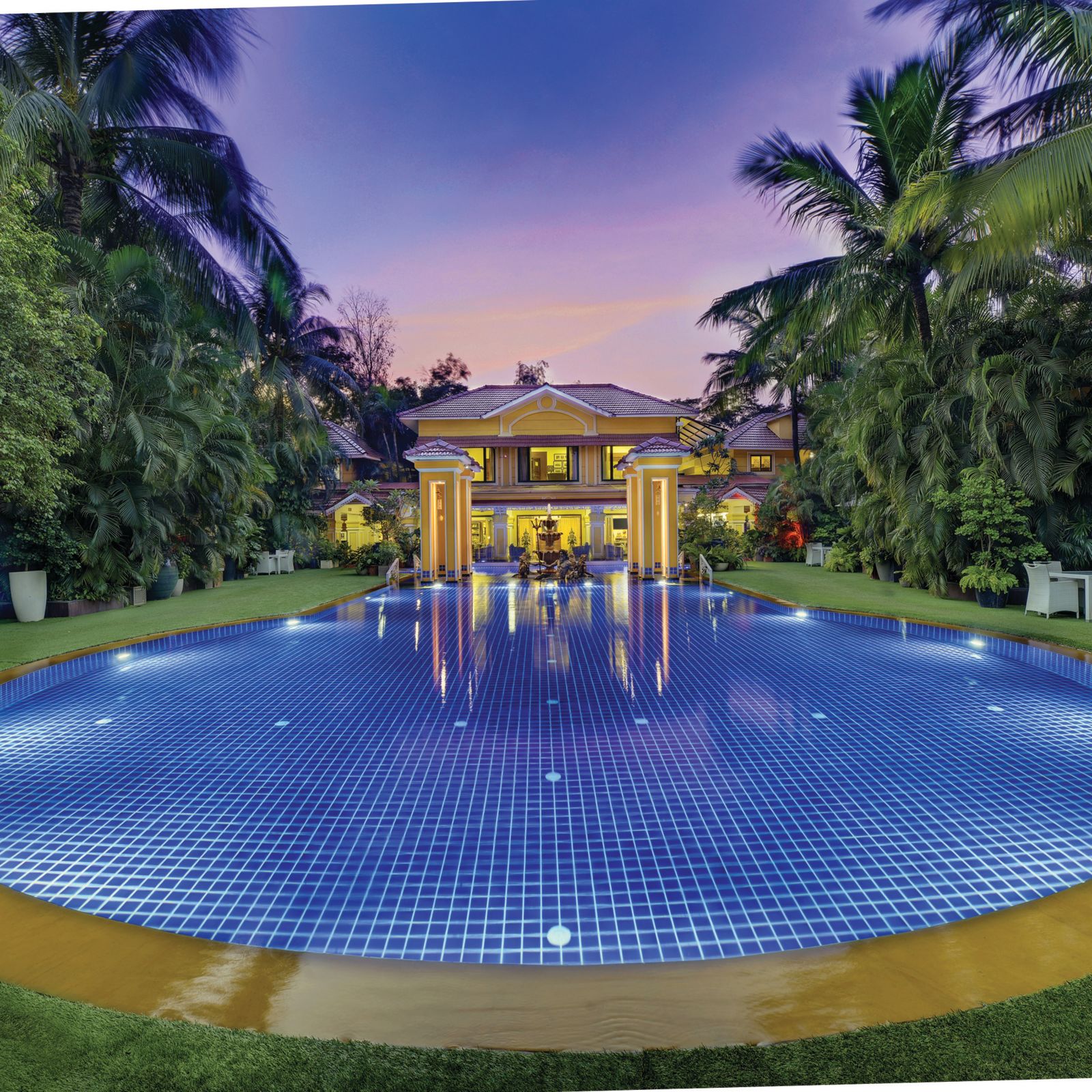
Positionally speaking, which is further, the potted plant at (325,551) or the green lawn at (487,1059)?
the potted plant at (325,551)

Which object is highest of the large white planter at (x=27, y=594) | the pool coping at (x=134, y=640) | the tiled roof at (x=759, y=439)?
the tiled roof at (x=759, y=439)

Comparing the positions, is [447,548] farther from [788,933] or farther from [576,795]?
[788,933]

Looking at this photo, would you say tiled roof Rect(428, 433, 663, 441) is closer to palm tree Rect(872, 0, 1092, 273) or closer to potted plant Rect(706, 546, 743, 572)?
potted plant Rect(706, 546, 743, 572)

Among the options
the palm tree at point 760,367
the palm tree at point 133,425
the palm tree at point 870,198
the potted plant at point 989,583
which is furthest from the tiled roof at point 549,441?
the potted plant at point 989,583

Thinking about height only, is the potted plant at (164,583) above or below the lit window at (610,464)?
below

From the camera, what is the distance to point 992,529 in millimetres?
10445

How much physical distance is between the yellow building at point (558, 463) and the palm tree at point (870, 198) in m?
12.6

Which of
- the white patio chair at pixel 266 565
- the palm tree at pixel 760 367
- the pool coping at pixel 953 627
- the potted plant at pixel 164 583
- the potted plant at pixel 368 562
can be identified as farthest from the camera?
the white patio chair at pixel 266 565

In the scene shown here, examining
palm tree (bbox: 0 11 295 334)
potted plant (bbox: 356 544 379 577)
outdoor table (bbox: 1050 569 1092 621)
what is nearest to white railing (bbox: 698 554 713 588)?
outdoor table (bbox: 1050 569 1092 621)

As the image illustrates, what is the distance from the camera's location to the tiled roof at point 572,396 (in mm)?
26297

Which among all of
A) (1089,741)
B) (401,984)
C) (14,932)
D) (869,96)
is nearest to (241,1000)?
(401,984)

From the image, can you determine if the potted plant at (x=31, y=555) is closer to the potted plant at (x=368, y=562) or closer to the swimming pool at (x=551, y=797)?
the swimming pool at (x=551, y=797)

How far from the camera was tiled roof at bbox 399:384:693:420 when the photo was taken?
2630 centimetres

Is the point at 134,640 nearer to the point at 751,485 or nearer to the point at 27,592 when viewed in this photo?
the point at 27,592
